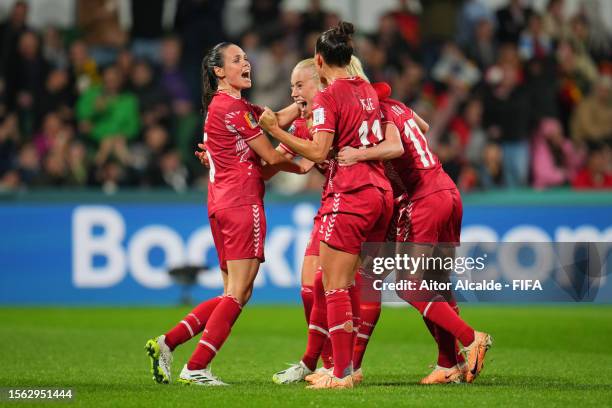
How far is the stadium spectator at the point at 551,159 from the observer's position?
1694 centimetres

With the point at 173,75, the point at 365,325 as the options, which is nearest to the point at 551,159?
the point at 173,75

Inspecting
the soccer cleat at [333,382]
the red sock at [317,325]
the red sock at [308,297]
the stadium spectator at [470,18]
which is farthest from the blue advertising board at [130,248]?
the soccer cleat at [333,382]

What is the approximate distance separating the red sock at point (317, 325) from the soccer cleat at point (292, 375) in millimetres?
45

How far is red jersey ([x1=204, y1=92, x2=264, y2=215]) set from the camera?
741cm

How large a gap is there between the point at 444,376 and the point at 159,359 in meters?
2.00

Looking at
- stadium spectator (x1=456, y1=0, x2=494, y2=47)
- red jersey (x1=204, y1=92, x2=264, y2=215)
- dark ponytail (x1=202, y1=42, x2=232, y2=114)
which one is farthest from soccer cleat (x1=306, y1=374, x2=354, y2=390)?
stadium spectator (x1=456, y1=0, x2=494, y2=47)

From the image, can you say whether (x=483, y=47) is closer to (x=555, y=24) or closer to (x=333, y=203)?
(x=555, y=24)

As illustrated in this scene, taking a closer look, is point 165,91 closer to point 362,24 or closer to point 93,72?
point 93,72

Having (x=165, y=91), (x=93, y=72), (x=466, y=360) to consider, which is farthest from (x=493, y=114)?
(x=466, y=360)

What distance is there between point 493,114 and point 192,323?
10.5 m

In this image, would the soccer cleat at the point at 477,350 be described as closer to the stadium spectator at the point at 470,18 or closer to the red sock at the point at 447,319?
the red sock at the point at 447,319

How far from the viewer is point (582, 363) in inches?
350

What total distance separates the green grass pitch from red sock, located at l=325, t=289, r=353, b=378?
0.21 m

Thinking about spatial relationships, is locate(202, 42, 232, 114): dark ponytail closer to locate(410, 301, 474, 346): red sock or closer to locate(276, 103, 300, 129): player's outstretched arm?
locate(276, 103, 300, 129): player's outstretched arm
